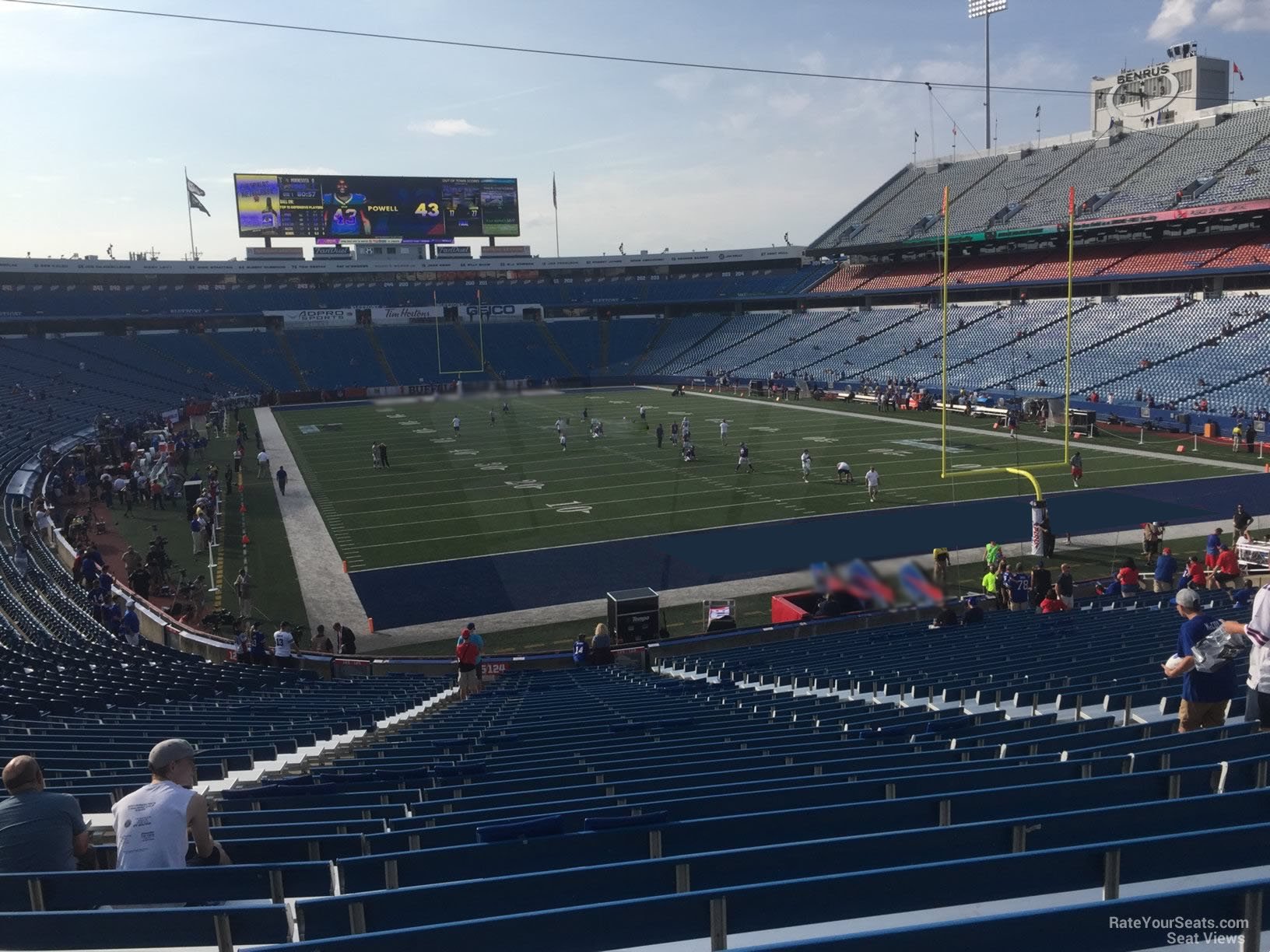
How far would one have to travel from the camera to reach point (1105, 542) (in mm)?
22156

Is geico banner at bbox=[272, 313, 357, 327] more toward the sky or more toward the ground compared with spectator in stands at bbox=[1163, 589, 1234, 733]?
more toward the sky

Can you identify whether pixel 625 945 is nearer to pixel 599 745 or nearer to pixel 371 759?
pixel 599 745

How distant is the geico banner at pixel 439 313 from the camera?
229 feet

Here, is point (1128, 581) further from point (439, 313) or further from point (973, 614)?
point (439, 313)

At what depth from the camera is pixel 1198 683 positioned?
556 cm

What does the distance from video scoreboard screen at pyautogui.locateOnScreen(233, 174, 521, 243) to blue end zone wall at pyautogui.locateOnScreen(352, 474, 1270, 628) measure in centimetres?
5127

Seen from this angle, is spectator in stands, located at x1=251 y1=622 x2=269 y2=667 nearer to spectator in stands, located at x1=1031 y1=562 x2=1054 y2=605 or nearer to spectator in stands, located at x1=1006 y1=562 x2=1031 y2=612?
spectator in stands, located at x1=1006 y1=562 x2=1031 y2=612

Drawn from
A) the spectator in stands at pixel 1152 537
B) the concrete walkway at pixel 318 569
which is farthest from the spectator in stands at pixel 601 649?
the spectator in stands at pixel 1152 537

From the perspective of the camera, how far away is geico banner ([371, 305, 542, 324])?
69.9 meters

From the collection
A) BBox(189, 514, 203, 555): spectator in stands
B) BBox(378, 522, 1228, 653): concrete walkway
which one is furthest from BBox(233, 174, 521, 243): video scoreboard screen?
BBox(378, 522, 1228, 653): concrete walkway

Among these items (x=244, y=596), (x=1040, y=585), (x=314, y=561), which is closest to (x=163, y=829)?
(x=1040, y=585)

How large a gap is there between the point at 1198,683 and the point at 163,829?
535cm

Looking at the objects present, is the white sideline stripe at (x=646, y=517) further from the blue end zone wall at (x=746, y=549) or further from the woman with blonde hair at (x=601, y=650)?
the woman with blonde hair at (x=601, y=650)

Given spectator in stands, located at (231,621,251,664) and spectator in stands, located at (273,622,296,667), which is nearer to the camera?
spectator in stands, located at (273,622,296,667)
